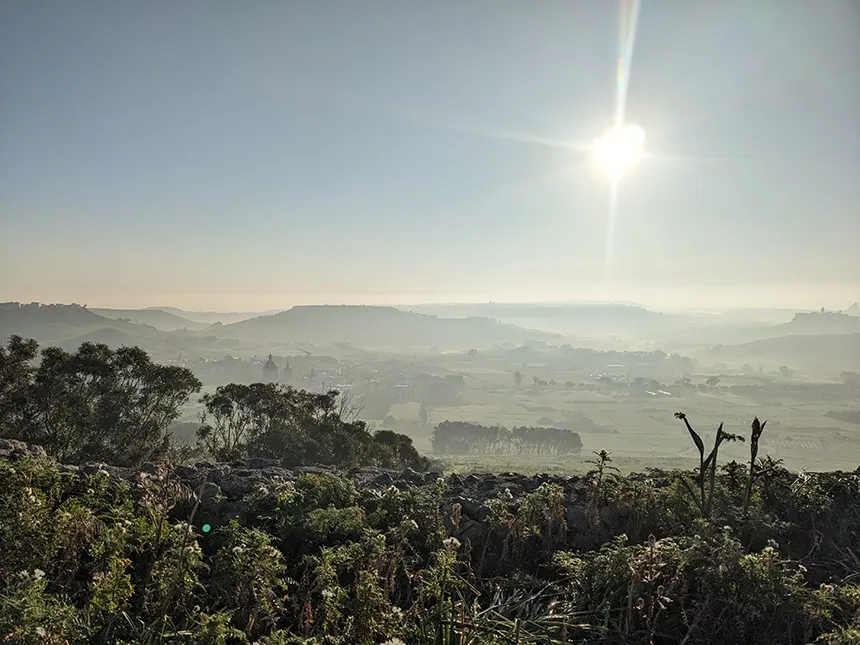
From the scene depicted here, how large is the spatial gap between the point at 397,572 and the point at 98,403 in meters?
16.8

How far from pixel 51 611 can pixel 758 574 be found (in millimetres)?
3997

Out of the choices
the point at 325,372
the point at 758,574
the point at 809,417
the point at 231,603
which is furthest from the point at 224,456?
the point at 325,372

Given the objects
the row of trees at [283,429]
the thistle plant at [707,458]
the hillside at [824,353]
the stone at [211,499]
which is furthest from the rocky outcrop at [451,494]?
the hillside at [824,353]

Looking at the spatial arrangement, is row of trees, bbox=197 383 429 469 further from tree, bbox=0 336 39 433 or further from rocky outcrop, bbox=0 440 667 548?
rocky outcrop, bbox=0 440 667 548

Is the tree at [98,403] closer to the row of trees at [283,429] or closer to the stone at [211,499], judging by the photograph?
the row of trees at [283,429]

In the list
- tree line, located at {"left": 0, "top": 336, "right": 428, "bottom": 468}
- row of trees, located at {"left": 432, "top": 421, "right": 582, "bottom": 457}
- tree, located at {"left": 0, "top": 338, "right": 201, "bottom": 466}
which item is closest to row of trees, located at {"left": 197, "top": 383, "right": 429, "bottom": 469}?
tree line, located at {"left": 0, "top": 336, "right": 428, "bottom": 468}

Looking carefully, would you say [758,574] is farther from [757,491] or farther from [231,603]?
[231,603]

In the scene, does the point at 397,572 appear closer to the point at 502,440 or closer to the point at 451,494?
the point at 451,494

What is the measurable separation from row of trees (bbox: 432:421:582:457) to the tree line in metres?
52.9

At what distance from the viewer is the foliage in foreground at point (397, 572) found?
2.56m

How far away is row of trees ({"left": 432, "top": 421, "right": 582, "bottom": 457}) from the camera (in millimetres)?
71519

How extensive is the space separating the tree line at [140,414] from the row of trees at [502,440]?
174 feet

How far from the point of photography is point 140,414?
56.1 feet

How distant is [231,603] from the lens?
111 inches
